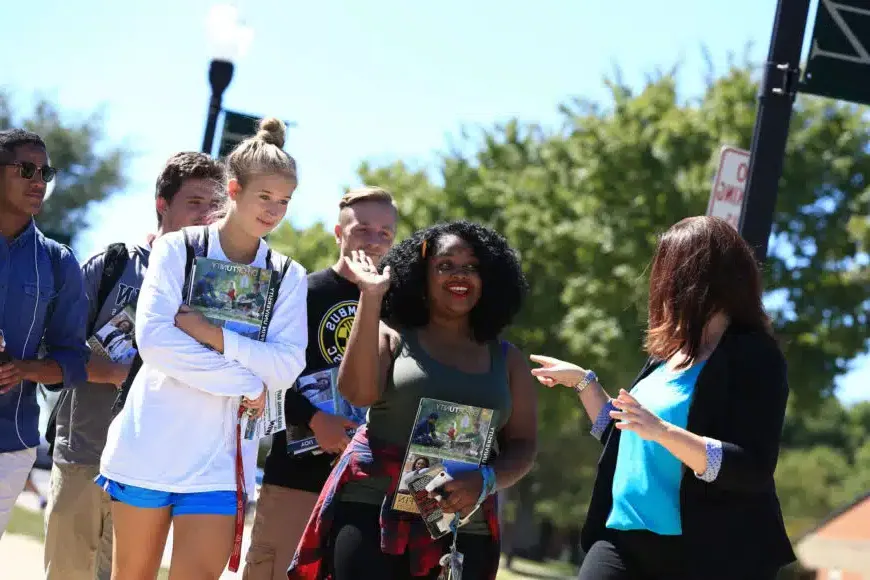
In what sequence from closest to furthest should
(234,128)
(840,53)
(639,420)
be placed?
(639,420) → (840,53) → (234,128)

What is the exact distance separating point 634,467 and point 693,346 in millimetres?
469

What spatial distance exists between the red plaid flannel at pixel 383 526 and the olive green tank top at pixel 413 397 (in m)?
0.04

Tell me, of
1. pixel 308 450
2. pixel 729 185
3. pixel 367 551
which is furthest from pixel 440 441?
pixel 729 185

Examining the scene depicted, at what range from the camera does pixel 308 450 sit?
5.75 metres

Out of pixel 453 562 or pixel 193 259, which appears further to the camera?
pixel 193 259

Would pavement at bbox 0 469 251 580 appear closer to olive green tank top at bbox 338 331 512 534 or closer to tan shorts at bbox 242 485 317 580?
tan shorts at bbox 242 485 317 580

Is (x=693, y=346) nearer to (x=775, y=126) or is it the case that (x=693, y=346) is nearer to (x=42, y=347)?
(x=775, y=126)

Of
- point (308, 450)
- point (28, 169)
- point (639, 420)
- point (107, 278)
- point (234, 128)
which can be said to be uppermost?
point (234, 128)

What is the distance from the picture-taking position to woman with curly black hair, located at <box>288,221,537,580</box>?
4.75m

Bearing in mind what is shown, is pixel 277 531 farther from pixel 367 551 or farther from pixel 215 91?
pixel 215 91

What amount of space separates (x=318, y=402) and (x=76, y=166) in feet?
146

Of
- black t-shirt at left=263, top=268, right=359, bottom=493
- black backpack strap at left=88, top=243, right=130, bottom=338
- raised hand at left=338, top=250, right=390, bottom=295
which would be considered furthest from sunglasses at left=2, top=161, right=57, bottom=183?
raised hand at left=338, top=250, right=390, bottom=295

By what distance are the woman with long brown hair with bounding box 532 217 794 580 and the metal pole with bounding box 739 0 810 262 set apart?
1957 millimetres

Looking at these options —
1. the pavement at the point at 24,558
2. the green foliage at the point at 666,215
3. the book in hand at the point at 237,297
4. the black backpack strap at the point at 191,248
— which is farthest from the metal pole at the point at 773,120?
the green foliage at the point at 666,215
